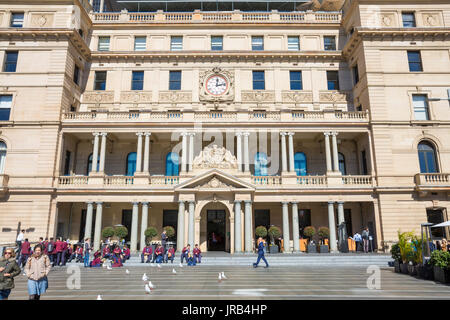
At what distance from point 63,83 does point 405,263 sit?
28.8 meters

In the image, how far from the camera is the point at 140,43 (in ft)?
104

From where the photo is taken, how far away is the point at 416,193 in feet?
80.5

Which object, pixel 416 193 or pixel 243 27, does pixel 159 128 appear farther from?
pixel 416 193

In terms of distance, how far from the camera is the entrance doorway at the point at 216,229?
2638 centimetres

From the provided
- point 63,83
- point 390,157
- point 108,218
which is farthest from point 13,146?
point 390,157

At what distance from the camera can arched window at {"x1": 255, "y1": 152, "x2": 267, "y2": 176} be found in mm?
28344

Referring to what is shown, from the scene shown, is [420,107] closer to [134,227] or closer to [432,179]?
[432,179]

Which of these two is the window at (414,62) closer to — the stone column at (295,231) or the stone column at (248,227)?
the stone column at (295,231)

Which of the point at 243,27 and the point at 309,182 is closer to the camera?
the point at 309,182

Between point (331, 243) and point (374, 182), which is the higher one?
point (374, 182)

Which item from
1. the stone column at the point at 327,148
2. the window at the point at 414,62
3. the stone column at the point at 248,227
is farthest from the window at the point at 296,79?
the stone column at the point at 248,227

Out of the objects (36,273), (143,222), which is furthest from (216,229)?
(36,273)

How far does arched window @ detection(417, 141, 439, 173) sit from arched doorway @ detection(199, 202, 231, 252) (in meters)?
17.1

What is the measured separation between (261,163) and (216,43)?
13.8 metres
